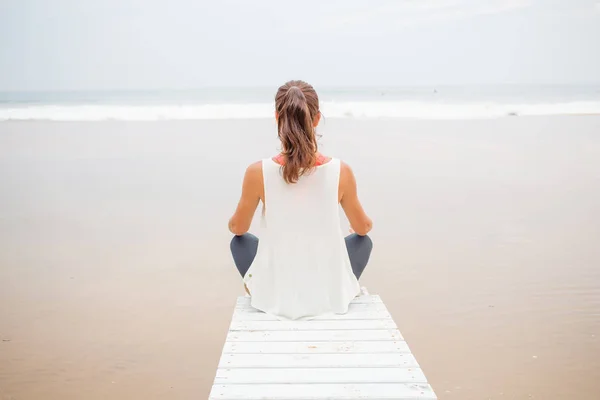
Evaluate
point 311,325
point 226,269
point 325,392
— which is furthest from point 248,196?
point 226,269

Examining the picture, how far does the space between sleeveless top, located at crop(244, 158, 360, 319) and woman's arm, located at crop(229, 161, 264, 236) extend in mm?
40

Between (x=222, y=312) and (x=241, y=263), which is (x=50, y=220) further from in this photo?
(x=241, y=263)

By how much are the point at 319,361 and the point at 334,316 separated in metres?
0.55

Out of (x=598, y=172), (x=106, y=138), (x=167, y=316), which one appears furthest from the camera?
(x=106, y=138)

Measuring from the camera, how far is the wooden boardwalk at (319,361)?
194 cm

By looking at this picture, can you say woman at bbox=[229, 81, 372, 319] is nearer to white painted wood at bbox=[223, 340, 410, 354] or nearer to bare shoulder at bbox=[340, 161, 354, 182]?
bare shoulder at bbox=[340, 161, 354, 182]

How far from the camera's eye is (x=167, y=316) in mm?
4000

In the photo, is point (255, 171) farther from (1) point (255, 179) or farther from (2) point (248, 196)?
(2) point (248, 196)

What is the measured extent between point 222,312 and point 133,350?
73 cm

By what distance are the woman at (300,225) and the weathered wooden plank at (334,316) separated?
37 millimetres

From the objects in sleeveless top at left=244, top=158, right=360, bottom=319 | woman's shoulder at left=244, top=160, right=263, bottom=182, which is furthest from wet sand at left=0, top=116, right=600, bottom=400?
woman's shoulder at left=244, top=160, right=263, bottom=182

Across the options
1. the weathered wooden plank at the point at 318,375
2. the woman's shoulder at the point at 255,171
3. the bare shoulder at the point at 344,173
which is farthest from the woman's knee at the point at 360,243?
the weathered wooden plank at the point at 318,375

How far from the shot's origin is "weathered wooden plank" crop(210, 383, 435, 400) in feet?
6.24

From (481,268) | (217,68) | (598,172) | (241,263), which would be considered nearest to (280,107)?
(241,263)
